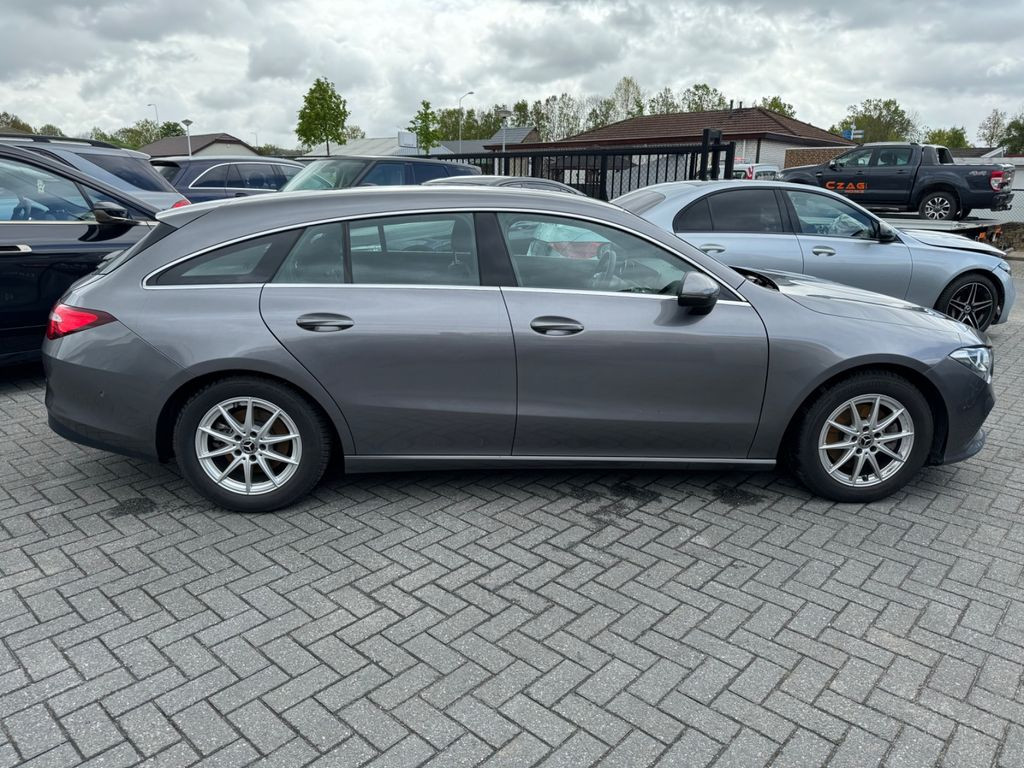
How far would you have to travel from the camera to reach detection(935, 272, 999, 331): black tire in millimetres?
8109

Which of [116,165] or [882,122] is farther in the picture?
[882,122]

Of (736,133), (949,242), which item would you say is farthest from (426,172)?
(736,133)

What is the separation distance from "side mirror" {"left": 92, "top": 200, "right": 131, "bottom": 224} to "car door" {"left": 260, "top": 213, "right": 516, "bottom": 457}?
3.05 m

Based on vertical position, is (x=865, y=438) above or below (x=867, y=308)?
below

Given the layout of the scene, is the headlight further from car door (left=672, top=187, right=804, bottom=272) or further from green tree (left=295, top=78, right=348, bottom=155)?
green tree (left=295, top=78, right=348, bottom=155)

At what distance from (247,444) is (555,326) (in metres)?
1.64

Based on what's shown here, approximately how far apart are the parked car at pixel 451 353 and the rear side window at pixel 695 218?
319 cm

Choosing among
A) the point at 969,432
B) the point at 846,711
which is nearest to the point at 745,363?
the point at 969,432

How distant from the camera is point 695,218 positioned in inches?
289

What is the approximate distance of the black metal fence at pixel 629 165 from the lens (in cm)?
1292

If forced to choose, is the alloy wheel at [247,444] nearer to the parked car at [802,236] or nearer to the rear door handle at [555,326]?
the rear door handle at [555,326]

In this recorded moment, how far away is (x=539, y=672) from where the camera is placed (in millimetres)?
2863

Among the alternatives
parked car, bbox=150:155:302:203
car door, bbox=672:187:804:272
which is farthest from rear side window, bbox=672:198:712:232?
parked car, bbox=150:155:302:203

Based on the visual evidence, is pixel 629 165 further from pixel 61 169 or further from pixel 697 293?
pixel 697 293
